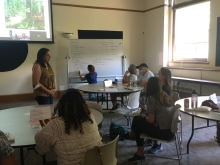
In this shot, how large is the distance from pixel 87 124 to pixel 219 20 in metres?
4.75

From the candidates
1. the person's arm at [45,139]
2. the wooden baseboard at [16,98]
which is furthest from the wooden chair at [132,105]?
the wooden baseboard at [16,98]

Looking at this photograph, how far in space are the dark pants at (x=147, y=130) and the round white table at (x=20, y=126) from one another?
0.56 m

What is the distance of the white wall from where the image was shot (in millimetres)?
6023

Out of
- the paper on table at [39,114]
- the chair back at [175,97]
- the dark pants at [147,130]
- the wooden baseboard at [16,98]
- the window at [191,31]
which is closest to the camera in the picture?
the paper on table at [39,114]

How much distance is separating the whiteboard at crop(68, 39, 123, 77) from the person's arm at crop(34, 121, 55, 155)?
501 cm

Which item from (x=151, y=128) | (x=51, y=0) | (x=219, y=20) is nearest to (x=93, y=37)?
(x=51, y=0)

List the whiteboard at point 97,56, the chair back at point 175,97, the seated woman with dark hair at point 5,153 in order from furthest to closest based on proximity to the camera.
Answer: the whiteboard at point 97,56 → the chair back at point 175,97 → the seated woman with dark hair at point 5,153

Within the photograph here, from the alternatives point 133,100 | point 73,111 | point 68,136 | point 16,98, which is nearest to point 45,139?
point 68,136

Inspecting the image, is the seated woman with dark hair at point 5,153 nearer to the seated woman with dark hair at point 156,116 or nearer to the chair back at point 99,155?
the chair back at point 99,155

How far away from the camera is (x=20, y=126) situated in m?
1.84

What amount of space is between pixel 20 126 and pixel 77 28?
17.0ft

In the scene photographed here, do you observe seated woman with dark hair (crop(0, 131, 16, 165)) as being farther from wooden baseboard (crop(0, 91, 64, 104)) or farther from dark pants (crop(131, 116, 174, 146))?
wooden baseboard (crop(0, 91, 64, 104))

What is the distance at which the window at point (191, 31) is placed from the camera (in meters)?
5.46

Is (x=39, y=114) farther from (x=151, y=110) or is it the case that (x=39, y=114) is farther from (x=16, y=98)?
(x=16, y=98)
